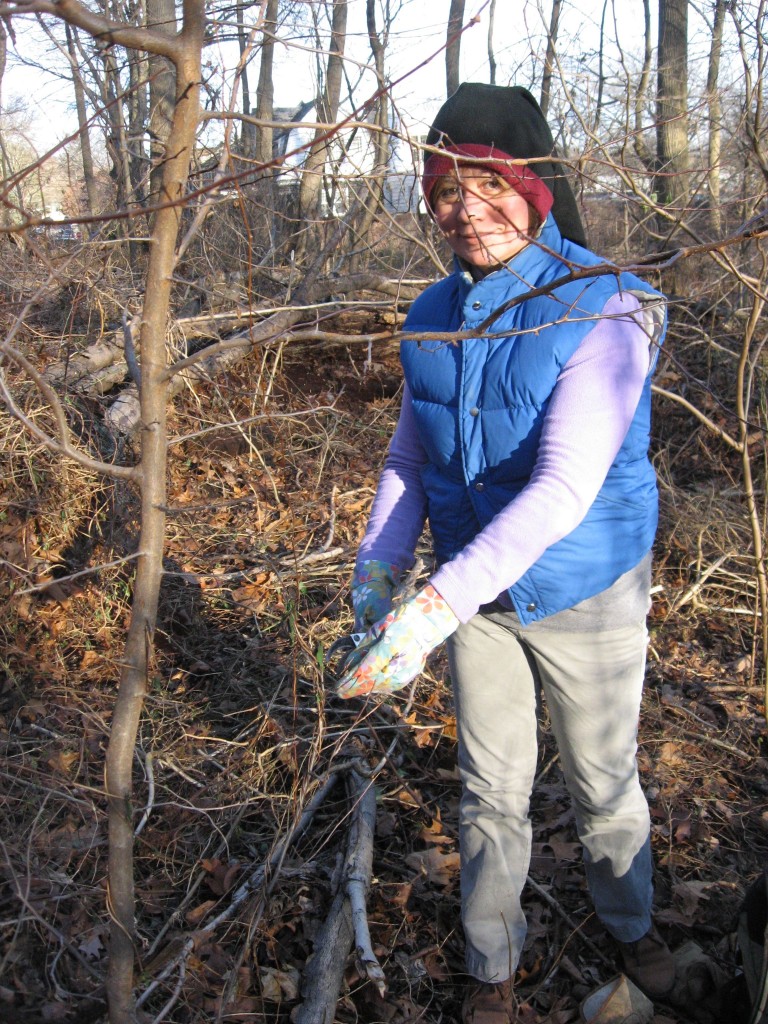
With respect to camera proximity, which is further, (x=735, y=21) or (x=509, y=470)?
(x=735, y=21)

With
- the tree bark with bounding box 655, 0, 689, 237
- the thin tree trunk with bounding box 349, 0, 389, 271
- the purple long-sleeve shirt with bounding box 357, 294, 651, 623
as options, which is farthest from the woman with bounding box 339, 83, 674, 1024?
the tree bark with bounding box 655, 0, 689, 237

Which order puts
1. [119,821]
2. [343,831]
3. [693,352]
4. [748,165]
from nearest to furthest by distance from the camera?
1. [119,821]
2. [343,831]
3. [748,165]
4. [693,352]

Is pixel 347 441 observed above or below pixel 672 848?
above

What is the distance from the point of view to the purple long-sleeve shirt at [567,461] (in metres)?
1.78

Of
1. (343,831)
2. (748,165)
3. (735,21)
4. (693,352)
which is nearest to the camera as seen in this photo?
(735,21)

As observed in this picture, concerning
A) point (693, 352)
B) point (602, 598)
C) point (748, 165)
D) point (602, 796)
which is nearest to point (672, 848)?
point (602, 796)

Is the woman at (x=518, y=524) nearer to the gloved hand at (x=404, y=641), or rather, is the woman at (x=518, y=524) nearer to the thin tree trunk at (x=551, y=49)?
the gloved hand at (x=404, y=641)

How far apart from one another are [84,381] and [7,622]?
5.60ft

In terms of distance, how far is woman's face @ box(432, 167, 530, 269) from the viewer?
1895 millimetres

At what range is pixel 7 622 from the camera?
12.7 ft

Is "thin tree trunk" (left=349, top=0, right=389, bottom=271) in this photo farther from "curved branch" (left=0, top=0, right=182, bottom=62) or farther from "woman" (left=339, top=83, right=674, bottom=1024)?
"curved branch" (left=0, top=0, right=182, bottom=62)

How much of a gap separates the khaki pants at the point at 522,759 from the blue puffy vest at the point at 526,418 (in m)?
0.20

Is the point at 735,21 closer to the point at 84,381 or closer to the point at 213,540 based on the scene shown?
the point at 213,540

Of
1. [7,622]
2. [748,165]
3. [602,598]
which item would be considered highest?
[748,165]
